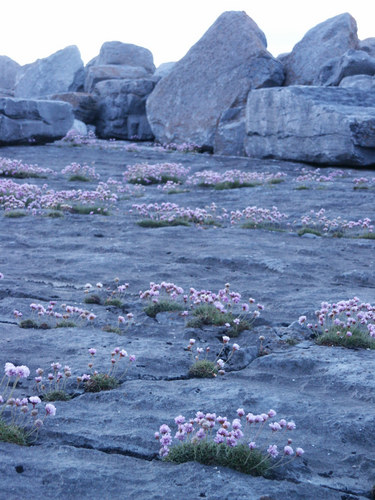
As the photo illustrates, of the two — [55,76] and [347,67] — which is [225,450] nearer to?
[347,67]

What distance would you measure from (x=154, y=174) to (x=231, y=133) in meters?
5.99

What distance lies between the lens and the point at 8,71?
70.1 meters

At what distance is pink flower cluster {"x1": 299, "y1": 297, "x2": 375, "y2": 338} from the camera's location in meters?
6.22

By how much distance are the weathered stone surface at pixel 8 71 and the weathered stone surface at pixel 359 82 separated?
52.2 m

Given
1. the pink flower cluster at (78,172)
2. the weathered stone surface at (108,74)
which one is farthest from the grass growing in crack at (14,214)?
the weathered stone surface at (108,74)

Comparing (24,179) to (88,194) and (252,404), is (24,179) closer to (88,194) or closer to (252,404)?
(88,194)

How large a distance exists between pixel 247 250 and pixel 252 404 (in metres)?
6.12

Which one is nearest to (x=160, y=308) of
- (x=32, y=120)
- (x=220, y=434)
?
(x=220, y=434)

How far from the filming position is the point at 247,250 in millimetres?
10633

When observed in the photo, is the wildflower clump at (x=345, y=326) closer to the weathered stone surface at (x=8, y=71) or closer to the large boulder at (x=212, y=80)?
the large boulder at (x=212, y=80)

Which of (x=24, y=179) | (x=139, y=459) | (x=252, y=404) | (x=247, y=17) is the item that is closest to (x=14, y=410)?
(x=139, y=459)

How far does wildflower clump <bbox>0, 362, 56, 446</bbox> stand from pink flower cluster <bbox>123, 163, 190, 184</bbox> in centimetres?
1558

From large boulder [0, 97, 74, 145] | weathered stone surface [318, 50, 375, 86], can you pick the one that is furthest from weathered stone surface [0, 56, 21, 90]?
weathered stone surface [318, 50, 375, 86]

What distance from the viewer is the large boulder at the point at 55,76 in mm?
45531
